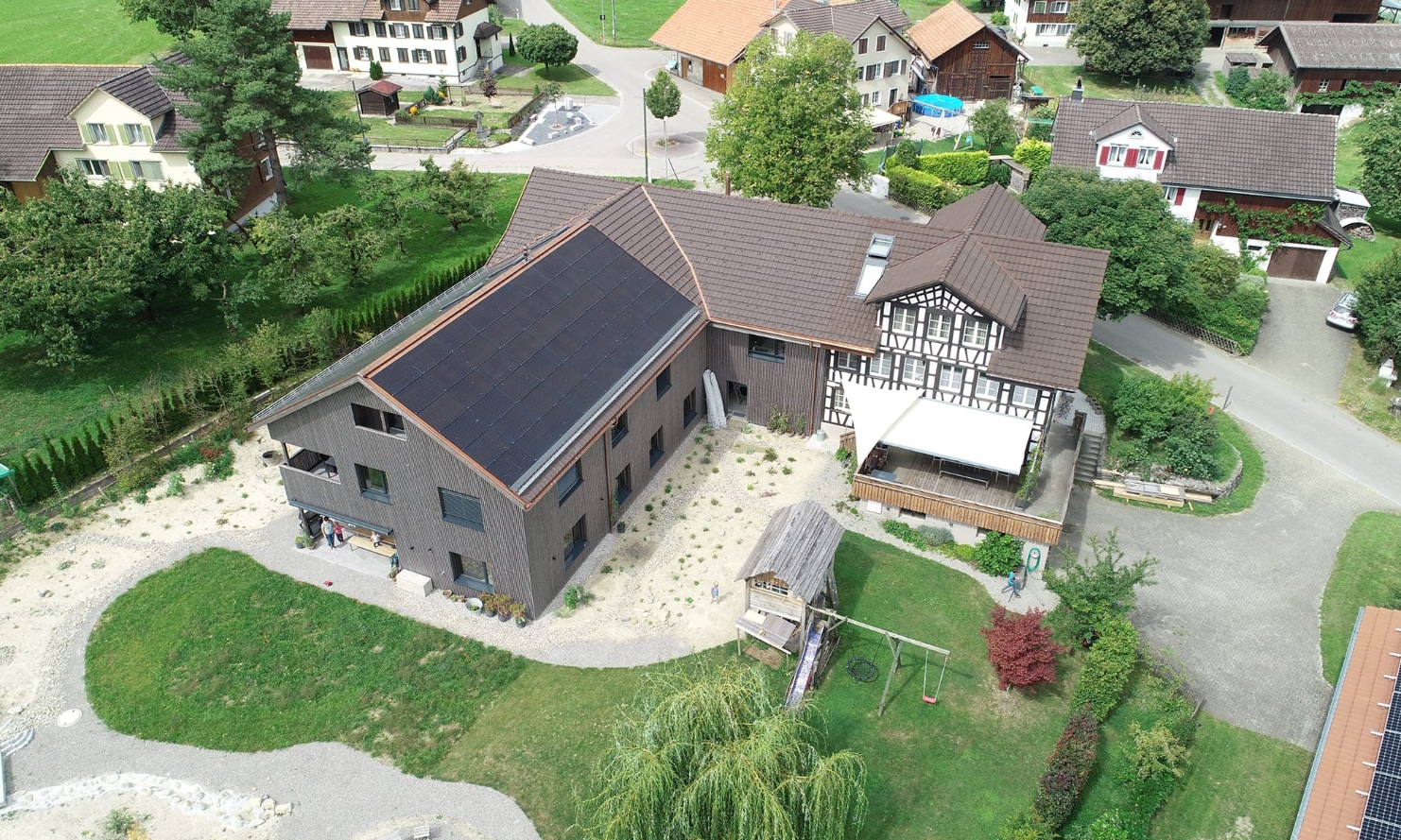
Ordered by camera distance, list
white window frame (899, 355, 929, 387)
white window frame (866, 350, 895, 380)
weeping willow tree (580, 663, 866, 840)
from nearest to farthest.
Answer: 1. weeping willow tree (580, 663, 866, 840)
2. white window frame (899, 355, 929, 387)
3. white window frame (866, 350, 895, 380)

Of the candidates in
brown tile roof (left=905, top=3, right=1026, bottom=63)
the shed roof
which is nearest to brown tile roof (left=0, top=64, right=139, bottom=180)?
the shed roof

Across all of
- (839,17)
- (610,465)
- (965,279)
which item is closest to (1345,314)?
(965,279)

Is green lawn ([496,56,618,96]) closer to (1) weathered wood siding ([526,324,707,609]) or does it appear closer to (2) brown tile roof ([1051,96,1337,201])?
(2) brown tile roof ([1051,96,1337,201])

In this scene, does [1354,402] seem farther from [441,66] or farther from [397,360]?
[441,66]

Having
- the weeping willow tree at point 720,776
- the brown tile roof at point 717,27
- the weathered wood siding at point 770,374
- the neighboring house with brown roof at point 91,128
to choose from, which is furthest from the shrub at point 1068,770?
the brown tile roof at point 717,27

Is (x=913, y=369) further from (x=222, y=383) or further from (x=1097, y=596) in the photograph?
(x=222, y=383)

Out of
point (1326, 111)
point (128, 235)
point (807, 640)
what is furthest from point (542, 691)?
point (1326, 111)
